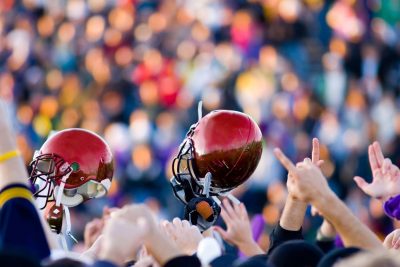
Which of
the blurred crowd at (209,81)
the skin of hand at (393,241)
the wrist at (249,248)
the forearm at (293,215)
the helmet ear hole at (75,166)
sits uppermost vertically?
the wrist at (249,248)

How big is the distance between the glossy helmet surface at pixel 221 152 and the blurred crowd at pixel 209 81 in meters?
4.44

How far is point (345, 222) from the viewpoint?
5.30 metres

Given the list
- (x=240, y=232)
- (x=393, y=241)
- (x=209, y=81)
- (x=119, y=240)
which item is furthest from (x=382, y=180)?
(x=209, y=81)

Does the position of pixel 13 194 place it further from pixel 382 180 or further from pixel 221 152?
pixel 382 180

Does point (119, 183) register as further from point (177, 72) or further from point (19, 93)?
point (19, 93)

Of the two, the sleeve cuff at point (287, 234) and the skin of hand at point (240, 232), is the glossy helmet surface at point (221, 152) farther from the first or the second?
the skin of hand at point (240, 232)

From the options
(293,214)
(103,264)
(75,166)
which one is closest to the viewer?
(103,264)

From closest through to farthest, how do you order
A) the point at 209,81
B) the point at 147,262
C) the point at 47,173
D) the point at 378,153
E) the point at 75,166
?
the point at 147,262 < the point at 378,153 < the point at 47,173 < the point at 75,166 < the point at 209,81

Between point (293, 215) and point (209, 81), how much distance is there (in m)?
7.57

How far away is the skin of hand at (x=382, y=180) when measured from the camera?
6516mm

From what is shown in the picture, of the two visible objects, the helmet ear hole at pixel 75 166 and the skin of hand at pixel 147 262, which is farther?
the helmet ear hole at pixel 75 166

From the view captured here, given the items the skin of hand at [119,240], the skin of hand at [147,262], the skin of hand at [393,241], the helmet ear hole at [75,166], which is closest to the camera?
the skin of hand at [119,240]

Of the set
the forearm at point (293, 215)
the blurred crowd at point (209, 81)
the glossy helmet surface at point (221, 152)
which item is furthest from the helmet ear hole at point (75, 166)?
the blurred crowd at point (209, 81)

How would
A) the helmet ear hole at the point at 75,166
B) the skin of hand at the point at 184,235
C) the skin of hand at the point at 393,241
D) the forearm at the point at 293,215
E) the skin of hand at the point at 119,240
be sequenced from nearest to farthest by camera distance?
the skin of hand at the point at 119,240 → the skin of hand at the point at 184,235 → the forearm at the point at 293,215 → the skin of hand at the point at 393,241 → the helmet ear hole at the point at 75,166
